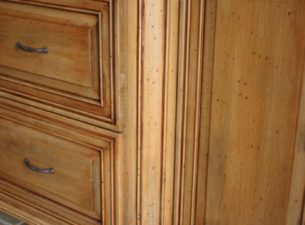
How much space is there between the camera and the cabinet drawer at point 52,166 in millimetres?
1207

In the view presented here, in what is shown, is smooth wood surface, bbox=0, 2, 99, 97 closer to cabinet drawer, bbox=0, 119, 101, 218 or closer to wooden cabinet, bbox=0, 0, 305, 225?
wooden cabinet, bbox=0, 0, 305, 225

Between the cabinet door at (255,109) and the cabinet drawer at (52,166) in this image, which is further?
the cabinet drawer at (52,166)

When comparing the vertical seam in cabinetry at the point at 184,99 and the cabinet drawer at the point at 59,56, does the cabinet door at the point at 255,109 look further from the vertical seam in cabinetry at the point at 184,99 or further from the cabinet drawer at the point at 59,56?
the cabinet drawer at the point at 59,56

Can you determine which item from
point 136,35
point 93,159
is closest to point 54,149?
point 93,159

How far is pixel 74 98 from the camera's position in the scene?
116 centimetres

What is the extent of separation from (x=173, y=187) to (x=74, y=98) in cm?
28

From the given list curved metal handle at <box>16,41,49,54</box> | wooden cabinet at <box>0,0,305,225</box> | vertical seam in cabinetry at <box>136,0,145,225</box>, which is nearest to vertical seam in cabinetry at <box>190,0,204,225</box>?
wooden cabinet at <box>0,0,305,225</box>

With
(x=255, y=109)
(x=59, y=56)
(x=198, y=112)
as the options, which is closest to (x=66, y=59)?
(x=59, y=56)

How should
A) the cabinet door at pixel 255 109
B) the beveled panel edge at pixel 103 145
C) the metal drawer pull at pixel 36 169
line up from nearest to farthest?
the cabinet door at pixel 255 109, the beveled panel edge at pixel 103 145, the metal drawer pull at pixel 36 169

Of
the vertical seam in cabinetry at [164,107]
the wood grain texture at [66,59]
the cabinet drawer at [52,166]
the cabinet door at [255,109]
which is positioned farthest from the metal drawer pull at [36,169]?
the cabinet door at [255,109]

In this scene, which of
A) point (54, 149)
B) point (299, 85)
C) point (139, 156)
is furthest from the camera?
point (54, 149)

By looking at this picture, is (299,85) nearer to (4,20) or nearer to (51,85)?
(51,85)

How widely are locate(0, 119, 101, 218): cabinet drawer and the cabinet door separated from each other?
0.25m

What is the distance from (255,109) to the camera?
108 cm
